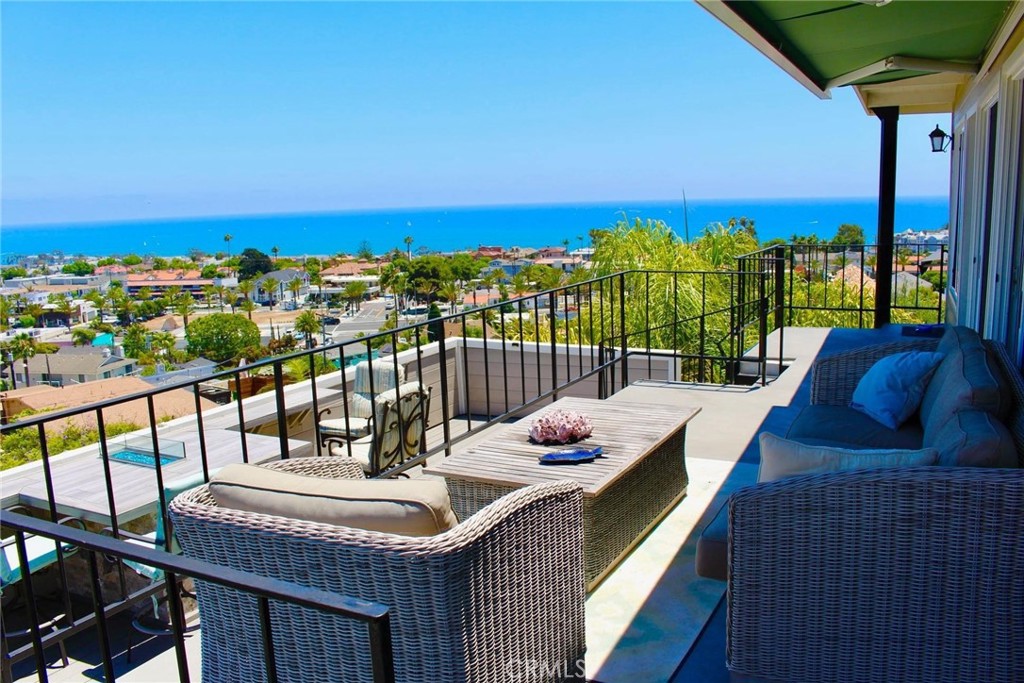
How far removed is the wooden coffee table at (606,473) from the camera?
2.85 metres

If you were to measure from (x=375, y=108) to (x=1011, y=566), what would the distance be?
90.5 metres

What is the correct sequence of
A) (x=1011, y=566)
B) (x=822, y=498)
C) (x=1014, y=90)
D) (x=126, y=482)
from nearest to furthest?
1. (x=1011, y=566)
2. (x=822, y=498)
3. (x=1014, y=90)
4. (x=126, y=482)

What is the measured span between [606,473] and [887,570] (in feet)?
3.51

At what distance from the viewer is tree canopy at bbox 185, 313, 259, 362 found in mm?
36375

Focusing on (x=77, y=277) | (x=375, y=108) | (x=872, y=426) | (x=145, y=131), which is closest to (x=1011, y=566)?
(x=872, y=426)

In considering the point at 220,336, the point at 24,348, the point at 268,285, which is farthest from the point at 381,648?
the point at 268,285

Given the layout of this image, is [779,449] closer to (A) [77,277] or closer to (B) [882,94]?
(B) [882,94]

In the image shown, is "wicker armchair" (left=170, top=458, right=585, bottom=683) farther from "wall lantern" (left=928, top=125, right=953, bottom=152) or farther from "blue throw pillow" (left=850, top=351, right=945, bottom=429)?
"wall lantern" (left=928, top=125, right=953, bottom=152)

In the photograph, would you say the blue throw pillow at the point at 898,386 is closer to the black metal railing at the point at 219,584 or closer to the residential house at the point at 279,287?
the black metal railing at the point at 219,584

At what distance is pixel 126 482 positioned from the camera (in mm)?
4758

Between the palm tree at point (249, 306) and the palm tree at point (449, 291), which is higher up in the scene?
the palm tree at point (449, 291)

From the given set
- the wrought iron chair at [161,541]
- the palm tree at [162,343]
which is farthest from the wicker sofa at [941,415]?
the palm tree at [162,343]

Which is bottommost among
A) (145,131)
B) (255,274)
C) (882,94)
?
(255,274)

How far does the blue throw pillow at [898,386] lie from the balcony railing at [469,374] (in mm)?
1776
